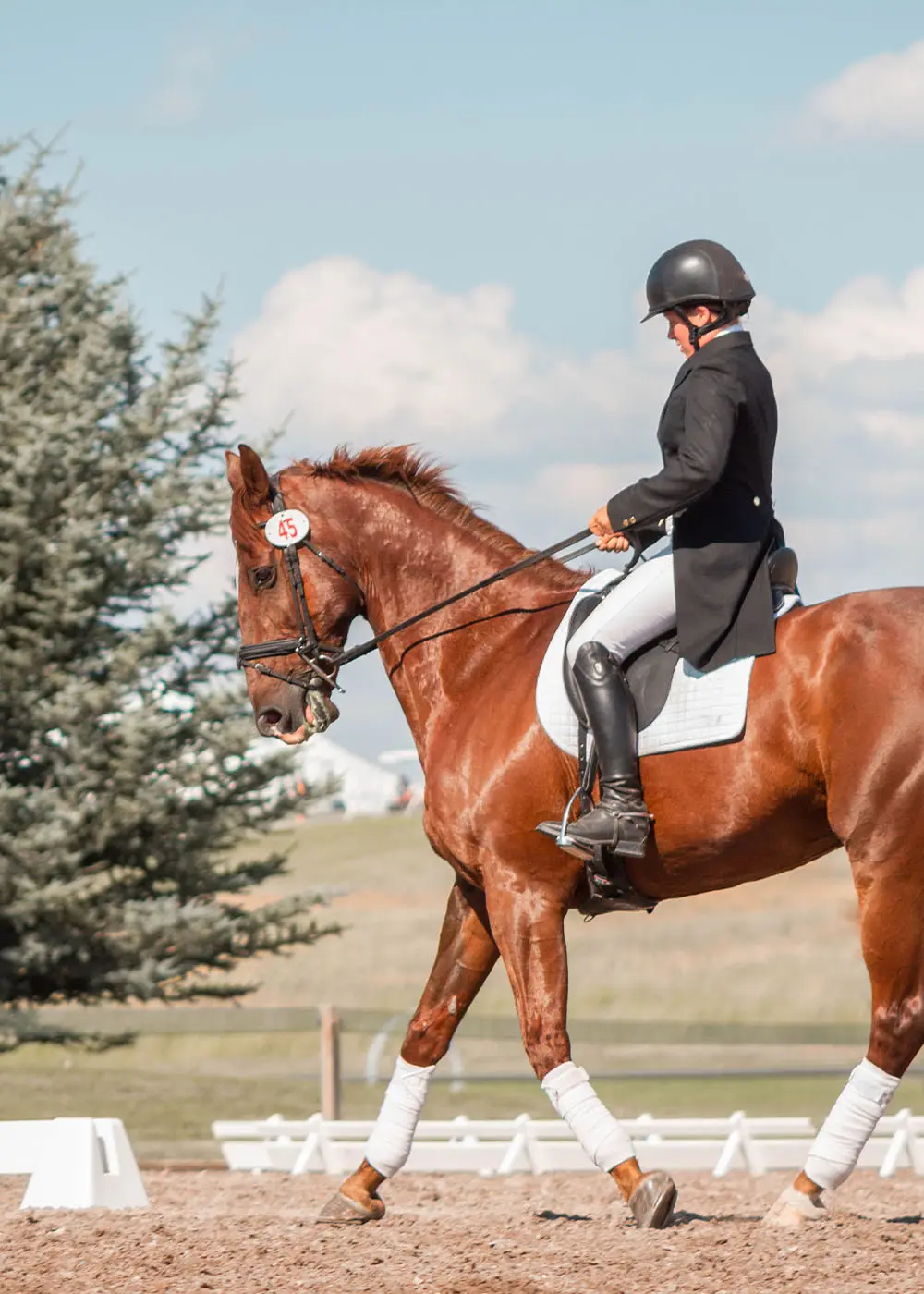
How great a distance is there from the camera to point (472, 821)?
6.25 metres

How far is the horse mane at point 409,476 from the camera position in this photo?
7.01 meters

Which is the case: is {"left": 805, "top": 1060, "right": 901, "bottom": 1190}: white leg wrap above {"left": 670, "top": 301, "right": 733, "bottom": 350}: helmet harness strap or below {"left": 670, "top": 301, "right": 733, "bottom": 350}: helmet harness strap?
below

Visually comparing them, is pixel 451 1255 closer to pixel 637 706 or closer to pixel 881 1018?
pixel 881 1018

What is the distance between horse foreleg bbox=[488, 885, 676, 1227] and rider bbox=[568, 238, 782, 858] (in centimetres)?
41

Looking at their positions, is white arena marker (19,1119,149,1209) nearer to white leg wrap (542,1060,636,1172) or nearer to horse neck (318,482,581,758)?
white leg wrap (542,1060,636,1172)

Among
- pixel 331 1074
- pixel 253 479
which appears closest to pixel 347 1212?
pixel 253 479

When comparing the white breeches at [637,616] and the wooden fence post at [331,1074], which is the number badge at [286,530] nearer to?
the white breeches at [637,616]

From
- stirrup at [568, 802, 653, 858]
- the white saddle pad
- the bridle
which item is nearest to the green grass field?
the bridle

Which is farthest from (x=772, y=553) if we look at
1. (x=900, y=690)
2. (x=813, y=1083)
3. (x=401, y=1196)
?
(x=813, y=1083)

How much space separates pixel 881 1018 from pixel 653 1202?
105cm

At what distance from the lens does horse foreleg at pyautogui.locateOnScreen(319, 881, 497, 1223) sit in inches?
263

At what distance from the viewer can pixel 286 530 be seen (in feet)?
22.2

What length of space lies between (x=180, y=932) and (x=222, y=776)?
151cm

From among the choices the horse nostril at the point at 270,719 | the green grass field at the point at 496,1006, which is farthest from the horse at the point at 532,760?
the green grass field at the point at 496,1006
